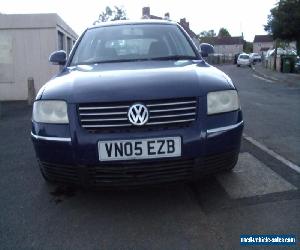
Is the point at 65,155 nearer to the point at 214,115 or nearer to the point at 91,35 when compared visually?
the point at 214,115

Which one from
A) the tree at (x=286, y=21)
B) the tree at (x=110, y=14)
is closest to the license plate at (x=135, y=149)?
the tree at (x=286, y=21)

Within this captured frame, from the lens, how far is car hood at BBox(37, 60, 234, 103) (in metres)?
3.48

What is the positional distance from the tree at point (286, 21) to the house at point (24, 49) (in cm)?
1888

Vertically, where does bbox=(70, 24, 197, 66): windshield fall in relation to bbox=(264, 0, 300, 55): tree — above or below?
below

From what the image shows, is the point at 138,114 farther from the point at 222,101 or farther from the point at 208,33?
the point at 208,33

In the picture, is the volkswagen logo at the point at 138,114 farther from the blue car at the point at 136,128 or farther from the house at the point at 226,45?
the house at the point at 226,45

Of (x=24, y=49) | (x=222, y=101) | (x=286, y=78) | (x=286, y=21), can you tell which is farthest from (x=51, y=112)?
(x=286, y=21)

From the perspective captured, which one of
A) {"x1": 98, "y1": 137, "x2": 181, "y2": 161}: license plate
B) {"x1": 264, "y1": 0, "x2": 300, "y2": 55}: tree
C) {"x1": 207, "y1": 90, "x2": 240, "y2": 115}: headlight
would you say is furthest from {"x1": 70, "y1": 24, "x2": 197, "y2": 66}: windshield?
{"x1": 264, "y1": 0, "x2": 300, "y2": 55}: tree

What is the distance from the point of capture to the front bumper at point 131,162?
11.2ft

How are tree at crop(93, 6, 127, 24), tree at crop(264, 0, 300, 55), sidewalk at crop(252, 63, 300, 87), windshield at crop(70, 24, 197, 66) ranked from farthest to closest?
tree at crop(93, 6, 127, 24) < tree at crop(264, 0, 300, 55) < sidewalk at crop(252, 63, 300, 87) < windshield at crop(70, 24, 197, 66)

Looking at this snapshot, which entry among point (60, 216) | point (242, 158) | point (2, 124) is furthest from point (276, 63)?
point (60, 216)

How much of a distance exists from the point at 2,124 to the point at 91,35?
4.71 metres

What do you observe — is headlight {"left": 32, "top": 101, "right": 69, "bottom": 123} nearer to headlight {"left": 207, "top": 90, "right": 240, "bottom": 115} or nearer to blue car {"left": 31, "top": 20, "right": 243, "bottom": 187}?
blue car {"left": 31, "top": 20, "right": 243, "bottom": 187}

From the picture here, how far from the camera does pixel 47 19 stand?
1418 centimetres
